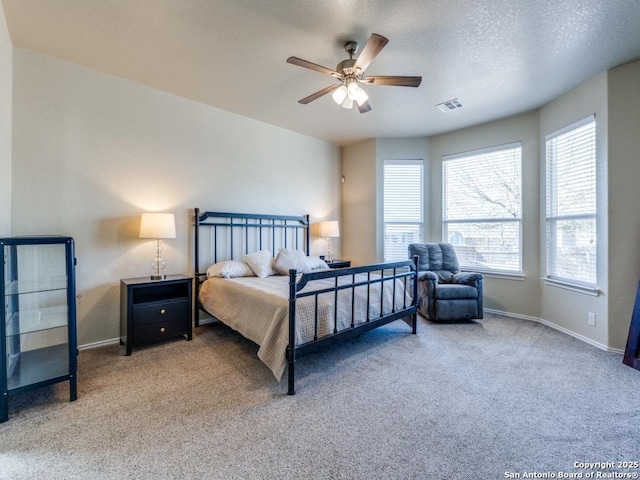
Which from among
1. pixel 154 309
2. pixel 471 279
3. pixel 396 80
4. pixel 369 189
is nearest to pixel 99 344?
pixel 154 309

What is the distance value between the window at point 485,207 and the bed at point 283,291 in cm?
139

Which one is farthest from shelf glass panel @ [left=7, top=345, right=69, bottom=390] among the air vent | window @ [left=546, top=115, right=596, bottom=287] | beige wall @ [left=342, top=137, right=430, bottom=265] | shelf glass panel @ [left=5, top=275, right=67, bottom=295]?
window @ [left=546, top=115, right=596, bottom=287]

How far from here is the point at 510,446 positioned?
1.67m

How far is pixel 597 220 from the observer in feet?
10.5

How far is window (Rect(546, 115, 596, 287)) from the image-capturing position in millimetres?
3309

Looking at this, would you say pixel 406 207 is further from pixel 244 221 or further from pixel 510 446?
pixel 510 446

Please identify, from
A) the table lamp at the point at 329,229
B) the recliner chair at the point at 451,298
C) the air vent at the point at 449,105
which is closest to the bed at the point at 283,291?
the table lamp at the point at 329,229

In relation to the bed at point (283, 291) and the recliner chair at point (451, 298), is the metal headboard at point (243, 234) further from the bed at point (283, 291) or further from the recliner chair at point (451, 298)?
the recliner chair at point (451, 298)

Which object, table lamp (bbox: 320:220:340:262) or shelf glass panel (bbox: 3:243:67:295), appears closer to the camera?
shelf glass panel (bbox: 3:243:67:295)

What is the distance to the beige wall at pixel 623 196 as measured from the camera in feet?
9.57

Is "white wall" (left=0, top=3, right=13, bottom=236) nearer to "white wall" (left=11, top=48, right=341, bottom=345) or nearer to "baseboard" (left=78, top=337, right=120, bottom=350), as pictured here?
"white wall" (left=11, top=48, right=341, bottom=345)

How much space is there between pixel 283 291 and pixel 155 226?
1.57m

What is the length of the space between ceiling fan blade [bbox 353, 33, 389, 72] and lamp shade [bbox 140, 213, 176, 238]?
242 centimetres

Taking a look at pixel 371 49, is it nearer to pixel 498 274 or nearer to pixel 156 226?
pixel 156 226
